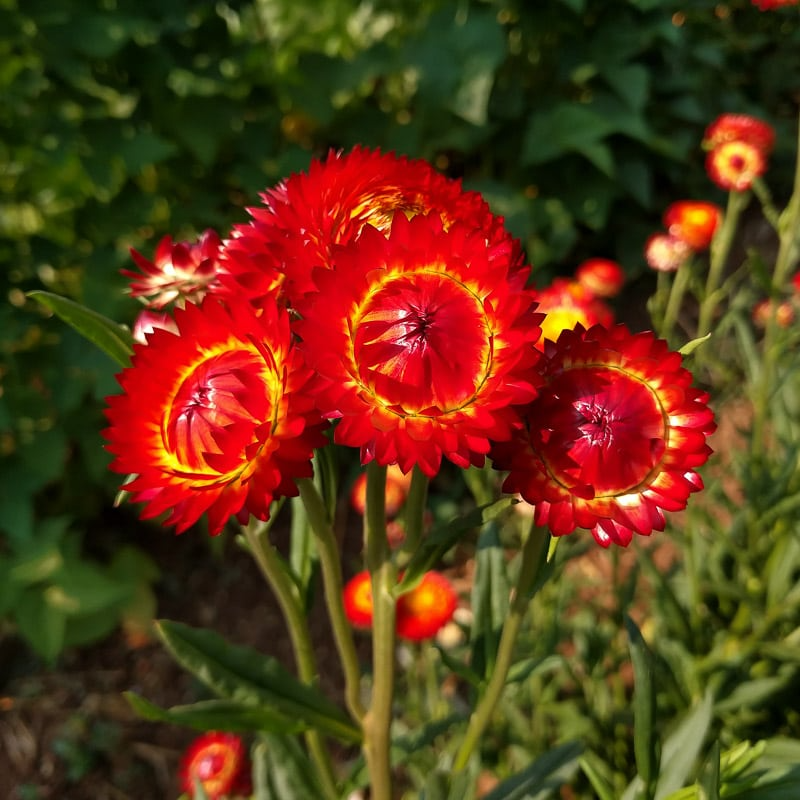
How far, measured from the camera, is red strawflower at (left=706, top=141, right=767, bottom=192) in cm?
112

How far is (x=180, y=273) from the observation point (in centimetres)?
56

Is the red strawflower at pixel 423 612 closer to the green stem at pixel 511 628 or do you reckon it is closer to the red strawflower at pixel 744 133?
the green stem at pixel 511 628

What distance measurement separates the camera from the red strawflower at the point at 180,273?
0.55 meters

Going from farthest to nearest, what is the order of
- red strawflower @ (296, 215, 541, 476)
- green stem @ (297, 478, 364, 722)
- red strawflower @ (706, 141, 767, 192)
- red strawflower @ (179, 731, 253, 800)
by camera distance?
red strawflower @ (706, 141, 767, 192)
red strawflower @ (179, 731, 253, 800)
green stem @ (297, 478, 364, 722)
red strawflower @ (296, 215, 541, 476)

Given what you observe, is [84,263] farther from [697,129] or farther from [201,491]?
[697,129]

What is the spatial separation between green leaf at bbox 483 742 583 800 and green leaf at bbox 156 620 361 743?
0.53 ft

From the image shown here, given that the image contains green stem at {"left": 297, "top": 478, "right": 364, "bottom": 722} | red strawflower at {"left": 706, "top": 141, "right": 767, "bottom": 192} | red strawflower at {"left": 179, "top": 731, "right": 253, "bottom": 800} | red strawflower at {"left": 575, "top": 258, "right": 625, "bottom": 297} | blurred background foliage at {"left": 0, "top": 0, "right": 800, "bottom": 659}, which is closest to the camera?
green stem at {"left": 297, "top": 478, "right": 364, "bottom": 722}

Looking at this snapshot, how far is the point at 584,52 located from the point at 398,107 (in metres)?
0.61

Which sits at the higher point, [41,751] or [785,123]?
[785,123]

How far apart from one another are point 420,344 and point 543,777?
481mm

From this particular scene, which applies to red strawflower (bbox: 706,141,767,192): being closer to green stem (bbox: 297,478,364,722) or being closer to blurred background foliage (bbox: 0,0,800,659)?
blurred background foliage (bbox: 0,0,800,659)

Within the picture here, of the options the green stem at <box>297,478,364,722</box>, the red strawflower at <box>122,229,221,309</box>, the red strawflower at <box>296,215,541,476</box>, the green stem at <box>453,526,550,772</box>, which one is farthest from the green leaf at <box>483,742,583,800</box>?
the red strawflower at <box>122,229,221,309</box>

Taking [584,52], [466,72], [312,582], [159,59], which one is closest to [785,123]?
[584,52]

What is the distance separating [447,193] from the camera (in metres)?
0.49
